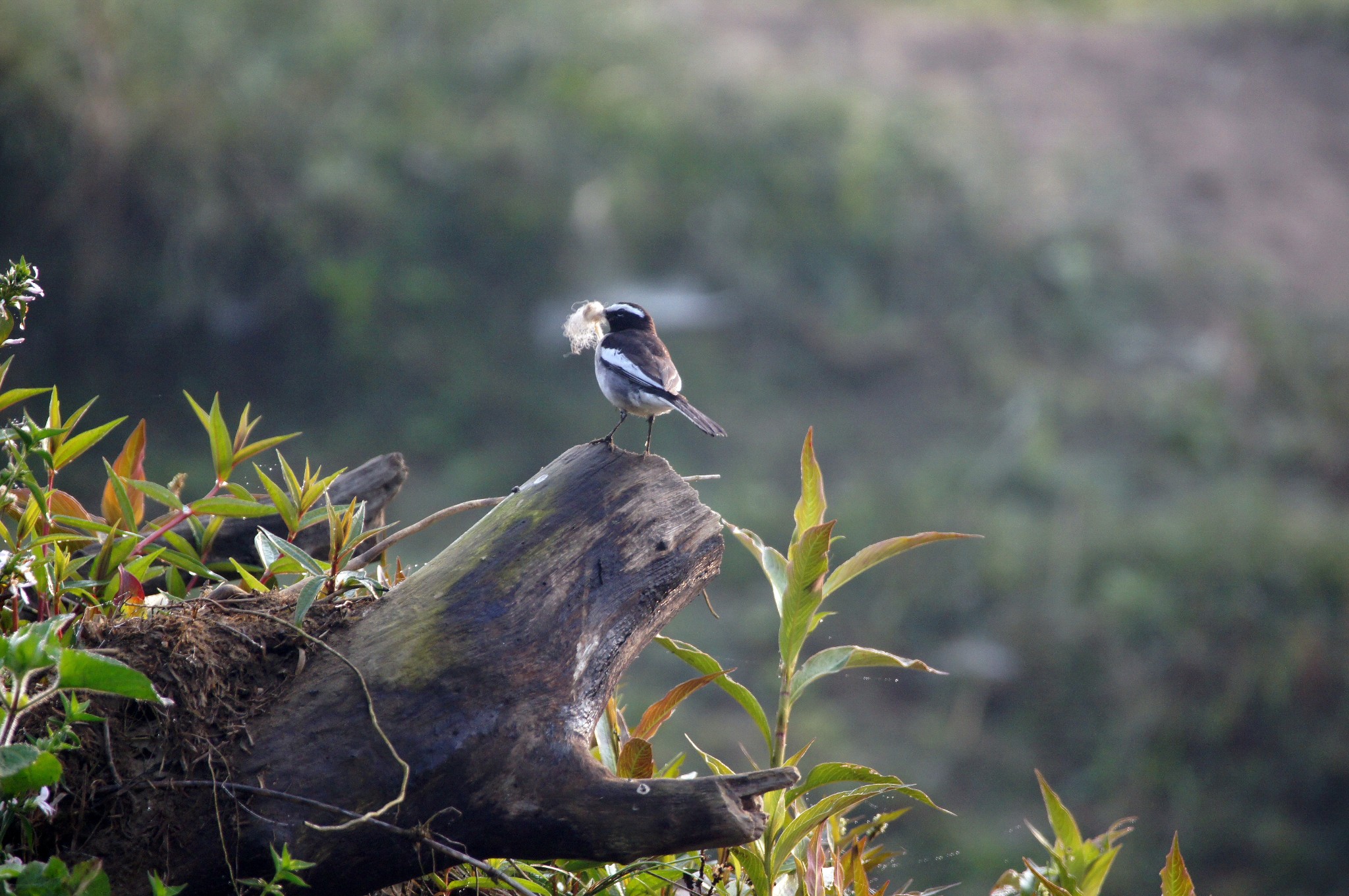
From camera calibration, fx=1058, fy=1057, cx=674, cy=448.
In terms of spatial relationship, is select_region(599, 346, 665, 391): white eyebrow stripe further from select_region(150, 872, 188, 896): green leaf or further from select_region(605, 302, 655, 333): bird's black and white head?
select_region(150, 872, 188, 896): green leaf

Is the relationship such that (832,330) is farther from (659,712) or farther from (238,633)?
(238,633)

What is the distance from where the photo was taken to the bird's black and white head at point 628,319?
14.6 ft

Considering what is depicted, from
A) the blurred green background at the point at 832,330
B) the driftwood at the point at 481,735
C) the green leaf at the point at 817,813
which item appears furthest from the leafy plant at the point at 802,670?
the blurred green background at the point at 832,330

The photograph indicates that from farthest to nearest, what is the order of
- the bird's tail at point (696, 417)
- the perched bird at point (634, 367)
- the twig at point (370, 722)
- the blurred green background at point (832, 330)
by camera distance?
the blurred green background at point (832, 330)
the perched bird at point (634, 367)
the bird's tail at point (696, 417)
the twig at point (370, 722)

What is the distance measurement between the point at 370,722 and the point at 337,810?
20 cm

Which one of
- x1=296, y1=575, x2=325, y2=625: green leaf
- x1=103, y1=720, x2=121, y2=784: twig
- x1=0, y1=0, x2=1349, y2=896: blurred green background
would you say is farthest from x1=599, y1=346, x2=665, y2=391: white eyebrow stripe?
x1=0, y1=0, x2=1349, y2=896: blurred green background

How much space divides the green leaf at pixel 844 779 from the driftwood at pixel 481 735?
0.27 metres

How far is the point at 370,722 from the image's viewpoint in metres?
2.35

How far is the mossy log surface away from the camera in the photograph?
2.22 meters

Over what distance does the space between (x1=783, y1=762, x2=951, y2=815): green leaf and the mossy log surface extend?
282 millimetres

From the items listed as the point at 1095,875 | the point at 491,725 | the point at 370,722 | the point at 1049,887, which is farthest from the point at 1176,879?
the point at 370,722

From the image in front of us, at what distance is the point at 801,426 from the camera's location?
30.4 ft

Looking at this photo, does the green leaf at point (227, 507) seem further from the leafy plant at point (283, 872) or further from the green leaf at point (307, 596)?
the leafy plant at point (283, 872)

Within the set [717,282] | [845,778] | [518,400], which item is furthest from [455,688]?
[717,282]
